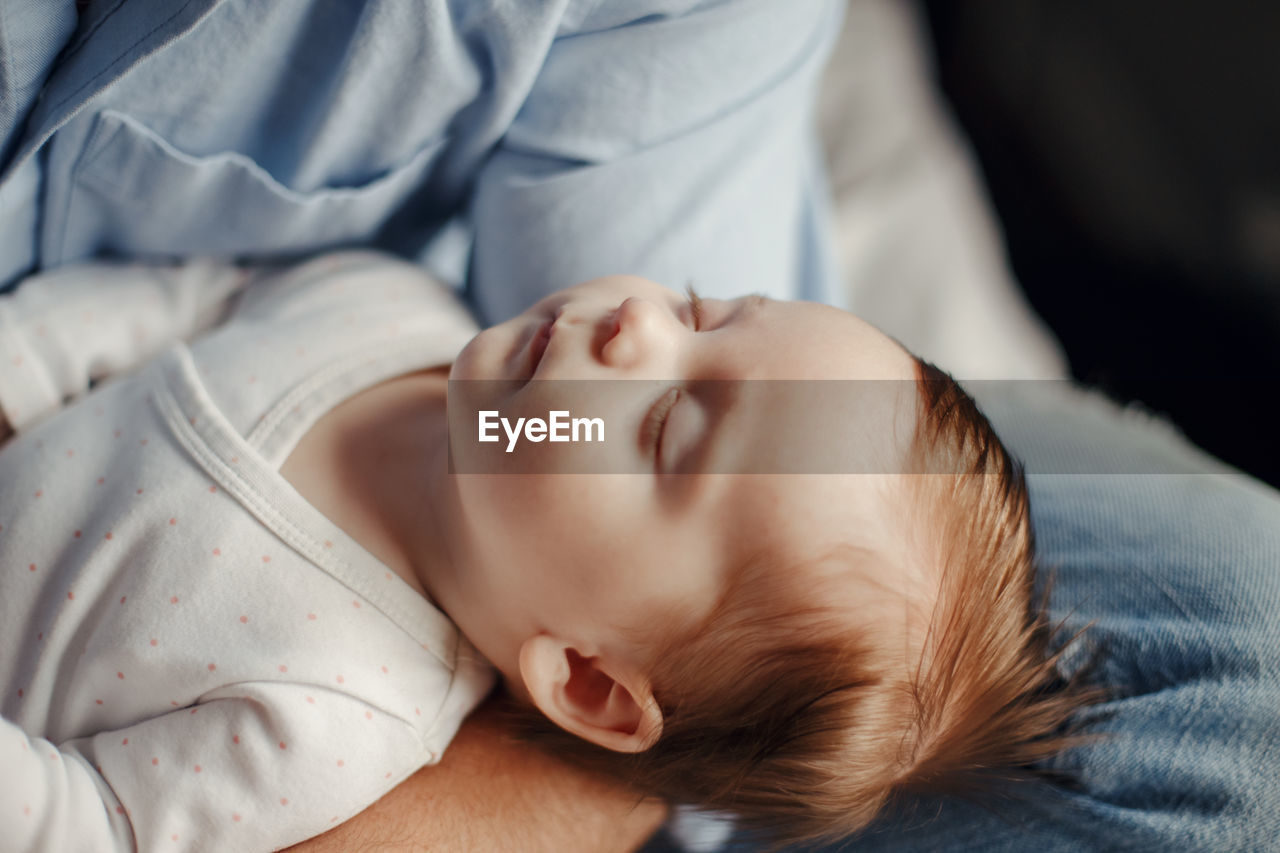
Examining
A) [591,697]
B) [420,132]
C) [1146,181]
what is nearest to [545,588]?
[591,697]

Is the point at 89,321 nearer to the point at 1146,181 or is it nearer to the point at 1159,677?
the point at 1159,677

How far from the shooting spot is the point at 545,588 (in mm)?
713

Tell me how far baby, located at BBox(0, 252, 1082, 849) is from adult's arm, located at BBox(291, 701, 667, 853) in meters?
0.03

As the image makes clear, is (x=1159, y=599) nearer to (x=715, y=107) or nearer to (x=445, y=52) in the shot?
(x=715, y=107)

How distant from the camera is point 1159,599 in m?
0.82

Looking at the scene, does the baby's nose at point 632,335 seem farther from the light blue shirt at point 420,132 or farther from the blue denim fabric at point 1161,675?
the blue denim fabric at point 1161,675

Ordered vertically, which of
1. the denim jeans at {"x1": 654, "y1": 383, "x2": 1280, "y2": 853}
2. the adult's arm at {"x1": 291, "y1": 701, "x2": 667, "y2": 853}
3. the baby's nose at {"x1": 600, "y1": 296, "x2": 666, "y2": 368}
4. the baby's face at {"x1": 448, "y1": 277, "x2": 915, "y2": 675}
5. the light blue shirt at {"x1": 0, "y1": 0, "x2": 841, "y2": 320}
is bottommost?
the adult's arm at {"x1": 291, "y1": 701, "x2": 667, "y2": 853}

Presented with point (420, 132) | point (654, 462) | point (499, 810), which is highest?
point (420, 132)

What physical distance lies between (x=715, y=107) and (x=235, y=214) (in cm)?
49

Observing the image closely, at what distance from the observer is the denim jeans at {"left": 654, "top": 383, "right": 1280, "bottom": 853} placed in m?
0.72

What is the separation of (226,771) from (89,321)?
454mm

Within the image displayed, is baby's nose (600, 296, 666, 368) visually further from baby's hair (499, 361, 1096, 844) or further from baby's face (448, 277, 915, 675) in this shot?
baby's hair (499, 361, 1096, 844)

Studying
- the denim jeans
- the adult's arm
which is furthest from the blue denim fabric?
the adult's arm

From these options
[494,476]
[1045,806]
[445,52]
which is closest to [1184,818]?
[1045,806]
